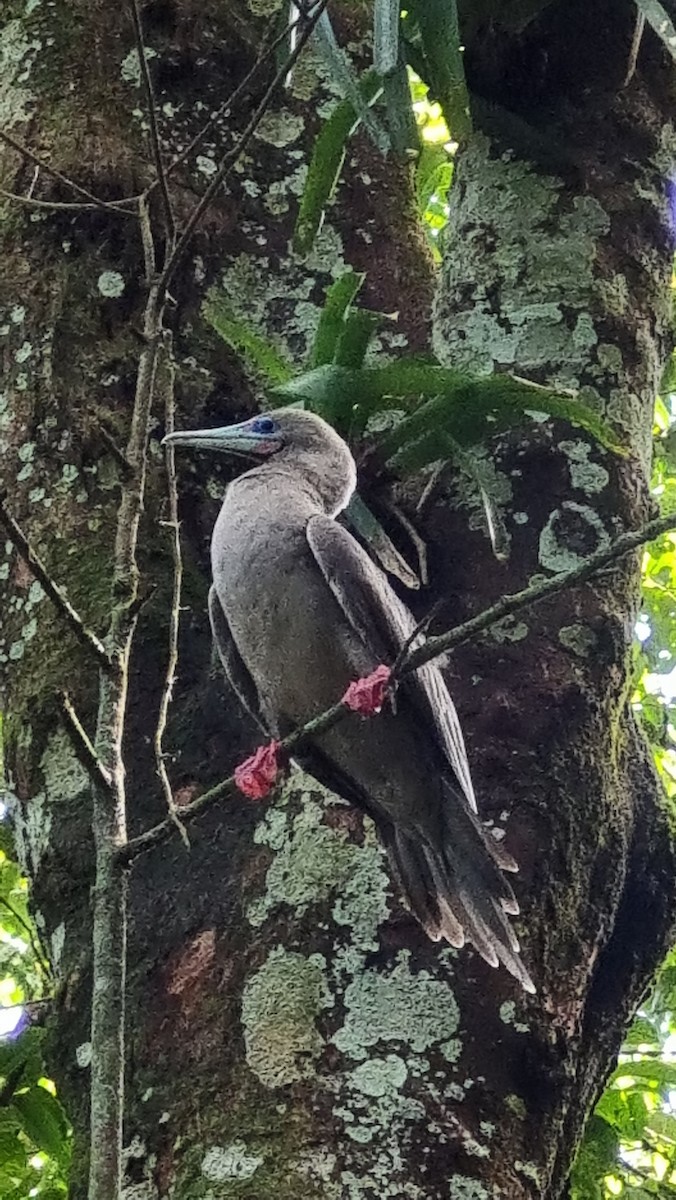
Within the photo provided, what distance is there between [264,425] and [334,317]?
0.73 ft

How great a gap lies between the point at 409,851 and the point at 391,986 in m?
0.23

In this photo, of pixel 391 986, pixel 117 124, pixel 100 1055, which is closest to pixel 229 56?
pixel 117 124

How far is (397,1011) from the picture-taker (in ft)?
6.76

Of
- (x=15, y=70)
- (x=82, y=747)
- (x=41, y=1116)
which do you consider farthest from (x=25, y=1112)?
(x=15, y=70)

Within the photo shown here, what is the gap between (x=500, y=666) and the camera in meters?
2.41

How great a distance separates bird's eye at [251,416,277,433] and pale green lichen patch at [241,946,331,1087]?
955mm

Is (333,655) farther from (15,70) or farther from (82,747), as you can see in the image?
(15,70)

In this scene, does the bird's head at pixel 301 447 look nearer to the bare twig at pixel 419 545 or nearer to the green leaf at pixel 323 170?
the bare twig at pixel 419 545

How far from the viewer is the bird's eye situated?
2715 mm

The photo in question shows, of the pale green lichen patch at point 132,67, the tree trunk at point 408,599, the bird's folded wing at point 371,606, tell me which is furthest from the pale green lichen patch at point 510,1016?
the pale green lichen patch at point 132,67

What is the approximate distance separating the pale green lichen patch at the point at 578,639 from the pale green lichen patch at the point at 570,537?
0.10 metres

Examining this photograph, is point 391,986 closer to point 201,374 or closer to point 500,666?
point 500,666

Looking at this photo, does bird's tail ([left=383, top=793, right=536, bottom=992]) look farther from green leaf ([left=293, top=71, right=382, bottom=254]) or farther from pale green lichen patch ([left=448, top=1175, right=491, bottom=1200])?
green leaf ([left=293, top=71, right=382, bottom=254])

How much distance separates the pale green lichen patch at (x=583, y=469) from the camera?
2566mm
